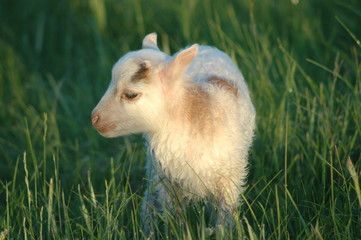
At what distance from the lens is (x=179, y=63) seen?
3260 mm

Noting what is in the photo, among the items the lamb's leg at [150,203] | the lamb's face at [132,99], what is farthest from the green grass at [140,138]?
the lamb's face at [132,99]

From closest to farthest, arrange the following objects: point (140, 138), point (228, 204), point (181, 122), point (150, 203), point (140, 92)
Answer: point (140, 92) < point (181, 122) < point (228, 204) < point (150, 203) < point (140, 138)

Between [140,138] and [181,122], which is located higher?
[181,122]

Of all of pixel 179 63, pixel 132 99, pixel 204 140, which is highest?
pixel 179 63

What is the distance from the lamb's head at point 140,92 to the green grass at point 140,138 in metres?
0.36

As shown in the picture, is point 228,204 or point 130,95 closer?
point 130,95

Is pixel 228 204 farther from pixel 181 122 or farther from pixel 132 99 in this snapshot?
pixel 132 99

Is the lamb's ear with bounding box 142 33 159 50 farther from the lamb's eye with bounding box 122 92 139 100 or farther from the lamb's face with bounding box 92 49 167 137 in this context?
the lamb's eye with bounding box 122 92 139 100

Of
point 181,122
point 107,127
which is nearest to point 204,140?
point 181,122

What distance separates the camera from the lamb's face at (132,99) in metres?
3.24

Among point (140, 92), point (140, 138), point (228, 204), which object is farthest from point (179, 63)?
point (140, 138)

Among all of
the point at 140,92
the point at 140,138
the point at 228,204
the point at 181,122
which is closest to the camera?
the point at 140,92

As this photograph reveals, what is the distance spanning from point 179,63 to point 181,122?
0.37 m

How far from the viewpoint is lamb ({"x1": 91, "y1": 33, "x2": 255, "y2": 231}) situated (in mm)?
3260
